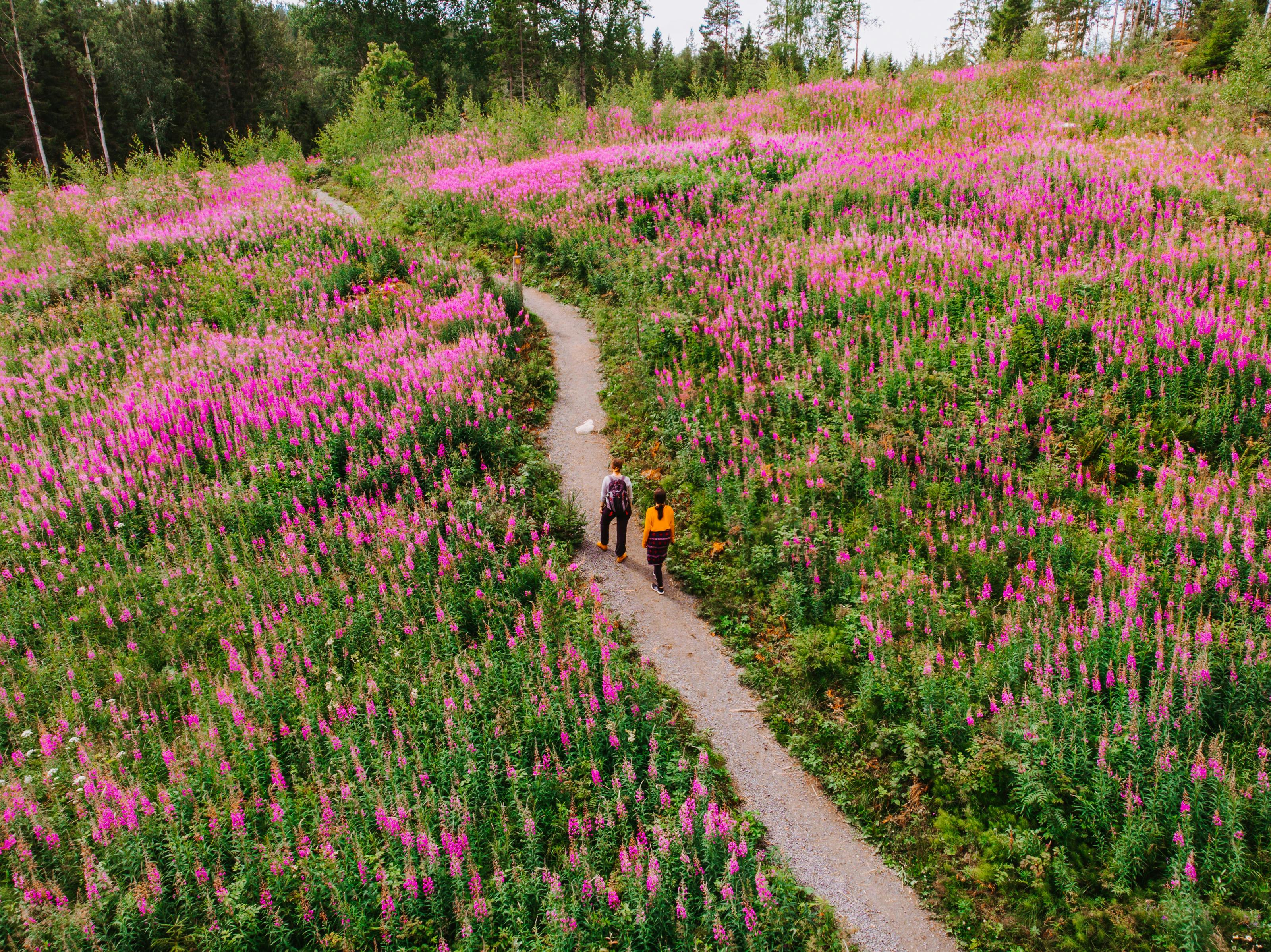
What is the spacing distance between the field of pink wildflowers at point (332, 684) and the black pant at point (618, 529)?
1.80 ft

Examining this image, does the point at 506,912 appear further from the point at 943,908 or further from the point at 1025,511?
the point at 1025,511

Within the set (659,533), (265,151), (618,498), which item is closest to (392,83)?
(265,151)

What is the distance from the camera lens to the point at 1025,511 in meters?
7.66

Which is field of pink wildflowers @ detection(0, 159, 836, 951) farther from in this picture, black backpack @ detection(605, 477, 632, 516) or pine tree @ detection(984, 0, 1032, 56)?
pine tree @ detection(984, 0, 1032, 56)

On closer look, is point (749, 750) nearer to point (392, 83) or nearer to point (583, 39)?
point (392, 83)

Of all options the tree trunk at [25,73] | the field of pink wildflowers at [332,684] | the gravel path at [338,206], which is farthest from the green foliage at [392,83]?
the field of pink wildflowers at [332,684]

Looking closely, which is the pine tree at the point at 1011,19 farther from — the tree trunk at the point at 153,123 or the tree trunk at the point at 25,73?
the tree trunk at the point at 153,123

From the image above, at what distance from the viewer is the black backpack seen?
29.8 ft

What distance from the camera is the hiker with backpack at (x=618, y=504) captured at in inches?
357

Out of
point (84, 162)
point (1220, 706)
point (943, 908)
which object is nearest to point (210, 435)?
point (943, 908)

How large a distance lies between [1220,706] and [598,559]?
650 cm

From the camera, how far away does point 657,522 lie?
8.62m

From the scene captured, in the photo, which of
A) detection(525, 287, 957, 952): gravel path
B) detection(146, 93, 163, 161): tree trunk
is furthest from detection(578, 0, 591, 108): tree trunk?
detection(525, 287, 957, 952): gravel path

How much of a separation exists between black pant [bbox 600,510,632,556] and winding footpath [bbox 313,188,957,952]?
0.20m
